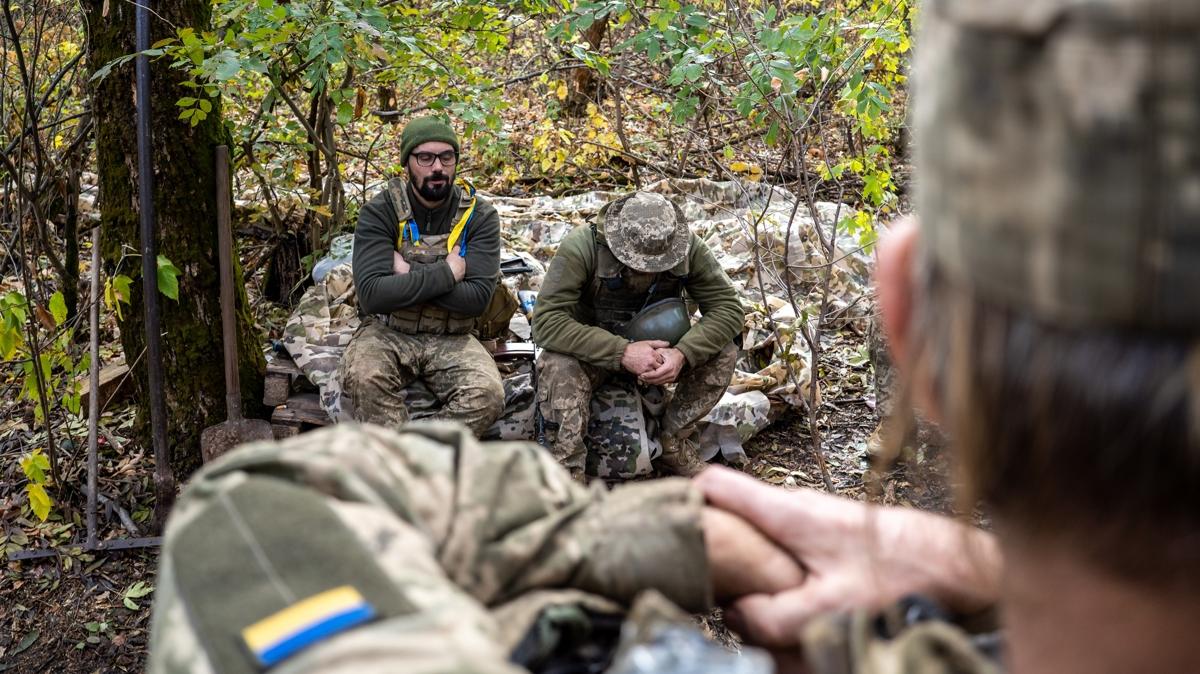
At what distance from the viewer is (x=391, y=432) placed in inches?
45.0

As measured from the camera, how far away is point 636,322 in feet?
17.7

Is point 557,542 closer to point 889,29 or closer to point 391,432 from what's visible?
point 391,432

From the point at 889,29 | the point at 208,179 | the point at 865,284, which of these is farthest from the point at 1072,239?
the point at 865,284

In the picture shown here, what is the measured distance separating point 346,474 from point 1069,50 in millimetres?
767

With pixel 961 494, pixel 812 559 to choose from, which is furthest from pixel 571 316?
pixel 961 494

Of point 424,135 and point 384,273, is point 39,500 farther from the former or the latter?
point 424,135

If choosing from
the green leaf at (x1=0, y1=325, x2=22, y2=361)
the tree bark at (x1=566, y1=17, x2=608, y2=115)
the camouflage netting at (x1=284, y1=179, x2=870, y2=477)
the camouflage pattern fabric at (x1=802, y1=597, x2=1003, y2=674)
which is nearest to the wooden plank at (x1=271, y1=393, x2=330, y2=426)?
the camouflage netting at (x1=284, y1=179, x2=870, y2=477)

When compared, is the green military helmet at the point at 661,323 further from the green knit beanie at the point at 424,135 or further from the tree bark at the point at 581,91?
A: the tree bark at the point at 581,91

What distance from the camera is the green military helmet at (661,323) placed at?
17.5 feet

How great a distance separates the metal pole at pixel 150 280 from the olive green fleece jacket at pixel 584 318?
72.6 inches

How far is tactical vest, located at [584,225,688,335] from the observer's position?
532 centimetres

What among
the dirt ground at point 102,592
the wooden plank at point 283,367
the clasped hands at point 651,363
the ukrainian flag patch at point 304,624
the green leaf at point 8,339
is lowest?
the dirt ground at point 102,592

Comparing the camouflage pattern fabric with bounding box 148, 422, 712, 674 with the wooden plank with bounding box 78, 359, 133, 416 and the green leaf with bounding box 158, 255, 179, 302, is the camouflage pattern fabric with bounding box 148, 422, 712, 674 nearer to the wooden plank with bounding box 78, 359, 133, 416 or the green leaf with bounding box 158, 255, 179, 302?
the green leaf with bounding box 158, 255, 179, 302

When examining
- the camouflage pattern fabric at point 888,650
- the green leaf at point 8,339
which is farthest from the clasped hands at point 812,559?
the green leaf at point 8,339
